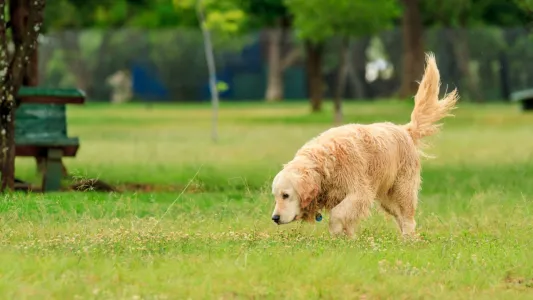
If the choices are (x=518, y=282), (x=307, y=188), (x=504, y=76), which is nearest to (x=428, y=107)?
(x=307, y=188)

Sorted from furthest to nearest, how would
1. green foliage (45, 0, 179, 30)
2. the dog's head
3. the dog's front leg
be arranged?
1. green foliage (45, 0, 179, 30)
2. the dog's front leg
3. the dog's head

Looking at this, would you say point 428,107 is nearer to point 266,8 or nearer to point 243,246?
point 243,246

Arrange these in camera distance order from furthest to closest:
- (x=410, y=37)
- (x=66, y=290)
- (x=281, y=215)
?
1. (x=410, y=37)
2. (x=281, y=215)
3. (x=66, y=290)

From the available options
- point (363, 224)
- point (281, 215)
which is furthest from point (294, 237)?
point (363, 224)

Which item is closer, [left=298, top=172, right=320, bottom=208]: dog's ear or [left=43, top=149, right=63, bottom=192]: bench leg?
[left=298, top=172, right=320, bottom=208]: dog's ear

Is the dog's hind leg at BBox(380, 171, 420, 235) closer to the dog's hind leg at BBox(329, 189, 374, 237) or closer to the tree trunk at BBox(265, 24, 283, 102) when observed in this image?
the dog's hind leg at BBox(329, 189, 374, 237)

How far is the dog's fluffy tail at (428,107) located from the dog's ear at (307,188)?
178 centimetres

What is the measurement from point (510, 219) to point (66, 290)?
17.6ft

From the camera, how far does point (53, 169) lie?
1463 centimetres

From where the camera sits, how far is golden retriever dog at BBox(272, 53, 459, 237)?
9562 mm

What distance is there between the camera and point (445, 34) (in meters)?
48.6

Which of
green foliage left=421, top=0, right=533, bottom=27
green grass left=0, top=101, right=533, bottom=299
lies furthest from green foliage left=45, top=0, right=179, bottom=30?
green grass left=0, top=101, right=533, bottom=299

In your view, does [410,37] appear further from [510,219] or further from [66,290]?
[66,290]

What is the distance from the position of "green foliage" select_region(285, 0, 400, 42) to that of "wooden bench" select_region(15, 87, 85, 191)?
677 inches
